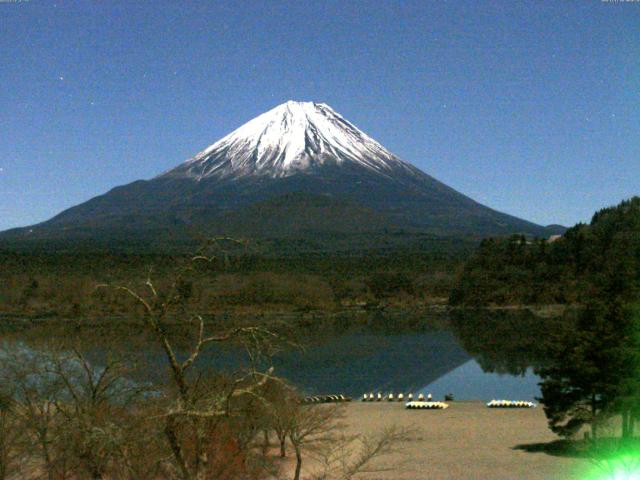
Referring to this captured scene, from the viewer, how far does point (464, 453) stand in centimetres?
1756

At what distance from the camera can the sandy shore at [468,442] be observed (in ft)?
50.8

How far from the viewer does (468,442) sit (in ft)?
62.1

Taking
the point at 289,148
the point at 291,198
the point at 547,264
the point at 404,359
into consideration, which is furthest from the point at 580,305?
the point at 289,148

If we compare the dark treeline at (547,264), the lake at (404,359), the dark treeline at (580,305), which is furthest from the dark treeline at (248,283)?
the lake at (404,359)

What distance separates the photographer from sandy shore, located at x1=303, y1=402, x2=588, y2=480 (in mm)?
15477

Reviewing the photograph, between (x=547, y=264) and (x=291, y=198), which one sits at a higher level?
(x=291, y=198)

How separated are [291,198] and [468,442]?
13055cm

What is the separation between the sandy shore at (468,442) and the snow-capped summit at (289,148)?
498ft

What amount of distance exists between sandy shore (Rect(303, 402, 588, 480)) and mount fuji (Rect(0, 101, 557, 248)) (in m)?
90.9

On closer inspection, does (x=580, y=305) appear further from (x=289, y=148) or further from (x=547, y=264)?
(x=289, y=148)

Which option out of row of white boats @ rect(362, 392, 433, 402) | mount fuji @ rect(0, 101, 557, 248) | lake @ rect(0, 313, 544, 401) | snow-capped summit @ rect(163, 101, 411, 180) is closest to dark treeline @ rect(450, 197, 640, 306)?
lake @ rect(0, 313, 544, 401)

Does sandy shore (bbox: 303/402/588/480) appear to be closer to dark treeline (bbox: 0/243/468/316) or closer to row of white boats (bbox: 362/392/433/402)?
row of white boats (bbox: 362/392/433/402)

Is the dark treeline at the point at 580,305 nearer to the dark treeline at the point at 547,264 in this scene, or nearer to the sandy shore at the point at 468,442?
the dark treeline at the point at 547,264

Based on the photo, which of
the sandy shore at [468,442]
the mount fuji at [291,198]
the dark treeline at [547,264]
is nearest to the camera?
the sandy shore at [468,442]
